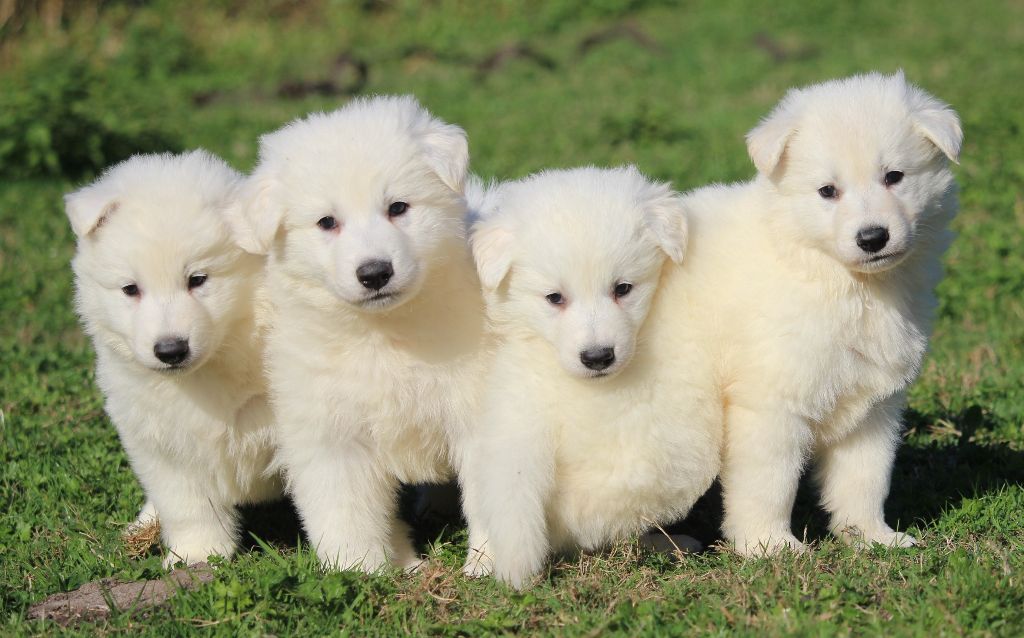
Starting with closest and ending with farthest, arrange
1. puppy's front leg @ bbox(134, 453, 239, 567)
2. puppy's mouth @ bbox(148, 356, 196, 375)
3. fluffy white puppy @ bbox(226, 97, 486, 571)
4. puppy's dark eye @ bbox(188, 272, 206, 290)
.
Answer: fluffy white puppy @ bbox(226, 97, 486, 571) → puppy's mouth @ bbox(148, 356, 196, 375) → puppy's dark eye @ bbox(188, 272, 206, 290) → puppy's front leg @ bbox(134, 453, 239, 567)

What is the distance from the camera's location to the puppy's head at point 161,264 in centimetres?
424

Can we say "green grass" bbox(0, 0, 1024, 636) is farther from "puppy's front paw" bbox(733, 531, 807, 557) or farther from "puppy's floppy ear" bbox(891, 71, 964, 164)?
"puppy's floppy ear" bbox(891, 71, 964, 164)

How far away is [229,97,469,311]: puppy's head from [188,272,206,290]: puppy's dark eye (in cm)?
22

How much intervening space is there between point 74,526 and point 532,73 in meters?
9.39

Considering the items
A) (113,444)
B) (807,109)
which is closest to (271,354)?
(113,444)

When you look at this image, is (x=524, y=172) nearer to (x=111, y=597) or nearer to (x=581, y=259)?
(x=581, y=259)

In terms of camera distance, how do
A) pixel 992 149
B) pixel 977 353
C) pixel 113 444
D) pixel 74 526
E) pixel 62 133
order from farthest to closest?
1. pixel 62 133
2. pixel 992 149
3. pixel 977 353
4. pixel 113 444
5. pixel 74 526

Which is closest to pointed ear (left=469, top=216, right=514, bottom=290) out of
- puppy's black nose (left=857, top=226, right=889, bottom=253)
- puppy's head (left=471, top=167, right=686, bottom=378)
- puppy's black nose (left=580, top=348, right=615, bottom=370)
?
puppy's head (left=471, top=167, right=686, bottom=378)

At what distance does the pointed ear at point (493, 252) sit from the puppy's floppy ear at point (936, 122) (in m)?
1.51

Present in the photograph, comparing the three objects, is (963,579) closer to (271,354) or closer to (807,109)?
(807,109)

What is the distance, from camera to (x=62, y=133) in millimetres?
10062

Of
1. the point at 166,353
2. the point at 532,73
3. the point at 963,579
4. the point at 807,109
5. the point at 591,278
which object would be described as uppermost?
the point at 807,109

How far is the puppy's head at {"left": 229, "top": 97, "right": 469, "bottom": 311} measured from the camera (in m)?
4.02

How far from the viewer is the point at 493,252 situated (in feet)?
13.6
